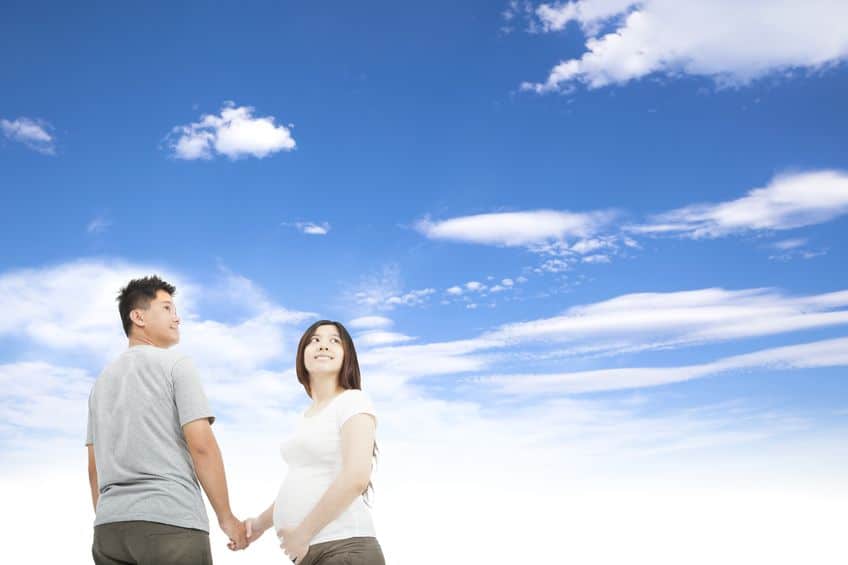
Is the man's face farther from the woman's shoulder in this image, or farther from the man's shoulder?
the woman's shoulder

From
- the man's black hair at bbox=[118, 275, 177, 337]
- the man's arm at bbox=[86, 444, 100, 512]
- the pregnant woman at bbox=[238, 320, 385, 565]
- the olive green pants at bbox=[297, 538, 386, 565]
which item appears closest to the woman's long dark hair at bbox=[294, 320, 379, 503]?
the pregnant woman at bbox=[238, 320, 385, 565]

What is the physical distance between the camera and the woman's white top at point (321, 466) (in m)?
4.41

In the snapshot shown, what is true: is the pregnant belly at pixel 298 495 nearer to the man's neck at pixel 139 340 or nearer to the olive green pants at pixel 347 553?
the olive green pants at pixel 347 553

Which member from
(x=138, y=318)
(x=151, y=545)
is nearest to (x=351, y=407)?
(x=151, y=545)

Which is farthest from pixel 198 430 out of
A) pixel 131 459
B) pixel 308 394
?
pixel 308 394

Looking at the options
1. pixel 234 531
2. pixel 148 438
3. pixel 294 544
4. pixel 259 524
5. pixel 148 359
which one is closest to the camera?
pixel 294 544

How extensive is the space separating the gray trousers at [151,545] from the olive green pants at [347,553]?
0.59m

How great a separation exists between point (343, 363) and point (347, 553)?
1.12 m

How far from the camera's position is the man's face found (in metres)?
5.16

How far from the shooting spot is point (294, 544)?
4.52 m

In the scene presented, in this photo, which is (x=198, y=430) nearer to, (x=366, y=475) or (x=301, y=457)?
(x=301, y=457)

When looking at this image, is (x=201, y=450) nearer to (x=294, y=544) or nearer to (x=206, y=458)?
(x=206, y=458)

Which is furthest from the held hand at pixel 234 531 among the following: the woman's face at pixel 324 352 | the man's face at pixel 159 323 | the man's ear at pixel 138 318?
the man's ear at pixel 138 318

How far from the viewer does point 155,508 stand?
4.47 m
